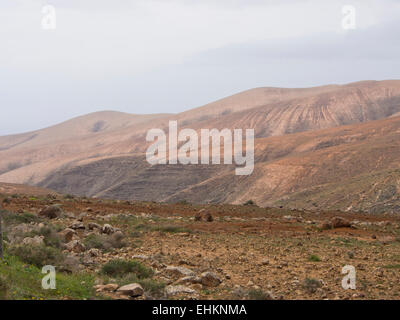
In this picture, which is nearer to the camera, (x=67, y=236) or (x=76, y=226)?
(x=67, y=236)

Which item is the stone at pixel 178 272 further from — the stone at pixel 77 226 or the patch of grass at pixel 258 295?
the stone at pixel 77 226

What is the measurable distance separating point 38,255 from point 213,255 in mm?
4319

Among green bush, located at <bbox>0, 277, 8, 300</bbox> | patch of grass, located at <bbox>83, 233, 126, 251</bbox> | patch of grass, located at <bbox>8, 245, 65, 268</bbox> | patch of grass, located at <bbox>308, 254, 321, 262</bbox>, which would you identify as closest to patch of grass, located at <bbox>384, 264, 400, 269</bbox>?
patch of grass, located at <bbox>308, 254, 321, 262</bbox>

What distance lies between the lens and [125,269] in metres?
9.77

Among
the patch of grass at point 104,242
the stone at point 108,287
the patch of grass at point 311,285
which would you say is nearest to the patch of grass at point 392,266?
the patch of grass at point 311,285

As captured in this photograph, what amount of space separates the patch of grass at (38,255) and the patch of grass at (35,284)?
0.41 metres

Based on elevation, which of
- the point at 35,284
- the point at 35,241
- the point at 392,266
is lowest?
the point at 392,266

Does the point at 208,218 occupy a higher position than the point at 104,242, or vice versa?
the point at 104,242

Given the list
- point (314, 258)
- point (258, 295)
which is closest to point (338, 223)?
point (314, 258)

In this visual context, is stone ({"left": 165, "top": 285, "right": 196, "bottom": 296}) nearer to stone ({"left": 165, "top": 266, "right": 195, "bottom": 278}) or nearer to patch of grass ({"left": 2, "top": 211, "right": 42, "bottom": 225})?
stone ({"left": 165, "top": 266, "right": 195, "bottom": 278})

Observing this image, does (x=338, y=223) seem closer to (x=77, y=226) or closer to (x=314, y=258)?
(x=314, y=258)

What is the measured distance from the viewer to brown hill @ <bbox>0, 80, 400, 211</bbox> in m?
42.8

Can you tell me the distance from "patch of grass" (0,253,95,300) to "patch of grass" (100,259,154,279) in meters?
0.58
